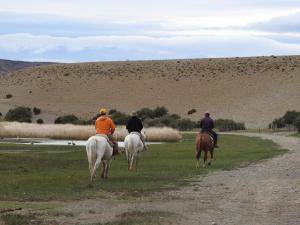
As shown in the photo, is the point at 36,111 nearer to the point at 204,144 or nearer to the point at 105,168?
the point at 204,144

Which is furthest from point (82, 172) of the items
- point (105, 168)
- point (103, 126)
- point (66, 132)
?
point (66, 132)

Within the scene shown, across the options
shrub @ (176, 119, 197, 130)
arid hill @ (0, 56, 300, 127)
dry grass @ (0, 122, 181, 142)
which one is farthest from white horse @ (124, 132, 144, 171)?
arid hill @ (0, 56, 300, 127)

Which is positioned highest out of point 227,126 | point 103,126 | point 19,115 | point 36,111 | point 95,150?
point 36,111

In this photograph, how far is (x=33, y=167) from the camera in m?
29.0

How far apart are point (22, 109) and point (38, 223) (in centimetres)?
8642

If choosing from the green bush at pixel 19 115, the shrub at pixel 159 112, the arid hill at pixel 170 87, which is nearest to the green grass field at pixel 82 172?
the green bush at pixel 19 115

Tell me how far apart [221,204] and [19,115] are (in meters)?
81.7

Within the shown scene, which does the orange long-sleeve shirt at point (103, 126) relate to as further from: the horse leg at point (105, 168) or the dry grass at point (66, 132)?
the dry grass at point (66, 132)

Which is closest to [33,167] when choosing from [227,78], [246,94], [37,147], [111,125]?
[111,125]

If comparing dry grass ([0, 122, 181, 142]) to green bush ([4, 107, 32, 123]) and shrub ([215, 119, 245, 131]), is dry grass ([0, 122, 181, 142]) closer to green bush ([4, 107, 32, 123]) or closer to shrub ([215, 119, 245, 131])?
shrub ([215, 119, 245, 131])

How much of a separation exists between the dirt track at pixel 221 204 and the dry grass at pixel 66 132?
101 feet

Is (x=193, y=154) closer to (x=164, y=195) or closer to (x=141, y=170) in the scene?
(x=141, y=170)

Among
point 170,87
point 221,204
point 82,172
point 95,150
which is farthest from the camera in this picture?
point 170,87

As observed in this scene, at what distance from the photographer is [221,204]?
1702cm
